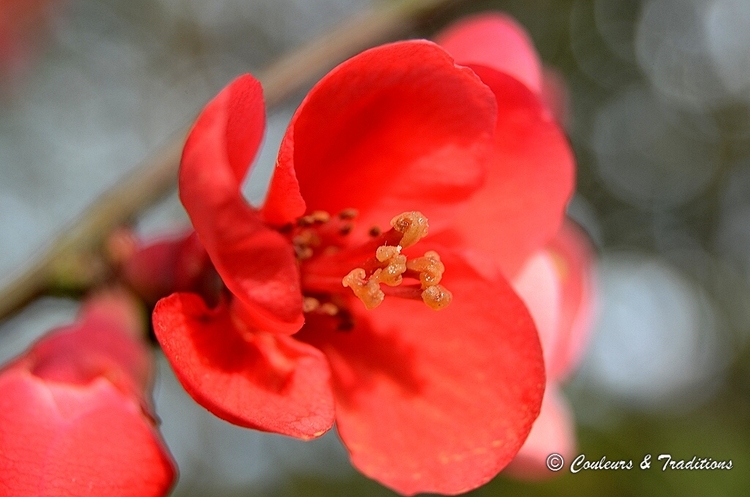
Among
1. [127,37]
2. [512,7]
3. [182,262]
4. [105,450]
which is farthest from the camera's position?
[127,37]

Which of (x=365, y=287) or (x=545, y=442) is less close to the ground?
(x=365, y=287)

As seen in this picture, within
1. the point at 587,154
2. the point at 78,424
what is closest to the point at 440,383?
the point at 78,424

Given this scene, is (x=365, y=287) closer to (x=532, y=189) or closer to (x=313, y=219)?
(x=313, y=219)

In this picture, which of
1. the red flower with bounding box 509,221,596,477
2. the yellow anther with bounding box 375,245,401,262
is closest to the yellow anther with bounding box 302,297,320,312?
the yellow anther with bounding box 375,245,401,262

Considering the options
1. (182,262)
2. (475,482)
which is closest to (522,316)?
(475,482)

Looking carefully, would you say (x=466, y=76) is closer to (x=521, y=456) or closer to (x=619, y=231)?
(x=521, y=456)

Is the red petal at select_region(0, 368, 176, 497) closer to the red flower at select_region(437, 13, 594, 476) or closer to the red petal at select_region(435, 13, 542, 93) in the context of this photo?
the red flower at select_region(437, 13, 594, 476)
